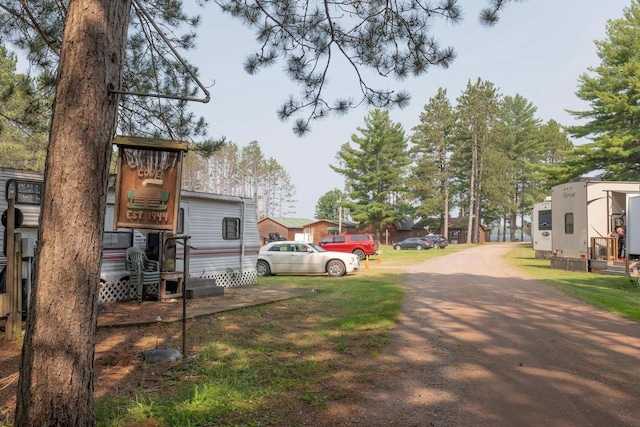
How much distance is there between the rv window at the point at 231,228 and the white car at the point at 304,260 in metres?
4.31

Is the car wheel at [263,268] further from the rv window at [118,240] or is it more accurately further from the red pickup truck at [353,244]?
the red pickup truck at [353,244]

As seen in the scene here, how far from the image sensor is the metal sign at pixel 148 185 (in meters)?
4.71

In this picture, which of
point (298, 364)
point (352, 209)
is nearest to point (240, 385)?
point (298, 364)

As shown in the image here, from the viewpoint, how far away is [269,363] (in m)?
5.62

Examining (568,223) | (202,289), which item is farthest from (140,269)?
(568,223)

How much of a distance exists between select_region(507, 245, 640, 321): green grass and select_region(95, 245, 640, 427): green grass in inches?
1.5

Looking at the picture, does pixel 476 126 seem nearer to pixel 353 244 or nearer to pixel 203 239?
pixel 353 244

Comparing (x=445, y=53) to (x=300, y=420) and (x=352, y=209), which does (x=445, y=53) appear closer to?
(x=300, y=420)

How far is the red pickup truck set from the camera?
29.2 metres

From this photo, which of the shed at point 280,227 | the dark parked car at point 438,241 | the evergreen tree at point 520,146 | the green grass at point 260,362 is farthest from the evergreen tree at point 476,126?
Result: the green grass at point 260,362

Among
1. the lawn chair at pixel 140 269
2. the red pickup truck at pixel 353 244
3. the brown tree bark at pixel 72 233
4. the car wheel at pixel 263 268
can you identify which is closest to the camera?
the brown tree bark at pixel 72 233

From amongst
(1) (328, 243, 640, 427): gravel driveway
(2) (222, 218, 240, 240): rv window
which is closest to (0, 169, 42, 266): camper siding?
(2) (222, 218, 240, 240): rv window

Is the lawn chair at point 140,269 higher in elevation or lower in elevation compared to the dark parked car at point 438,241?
lower

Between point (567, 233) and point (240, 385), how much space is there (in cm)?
1658
